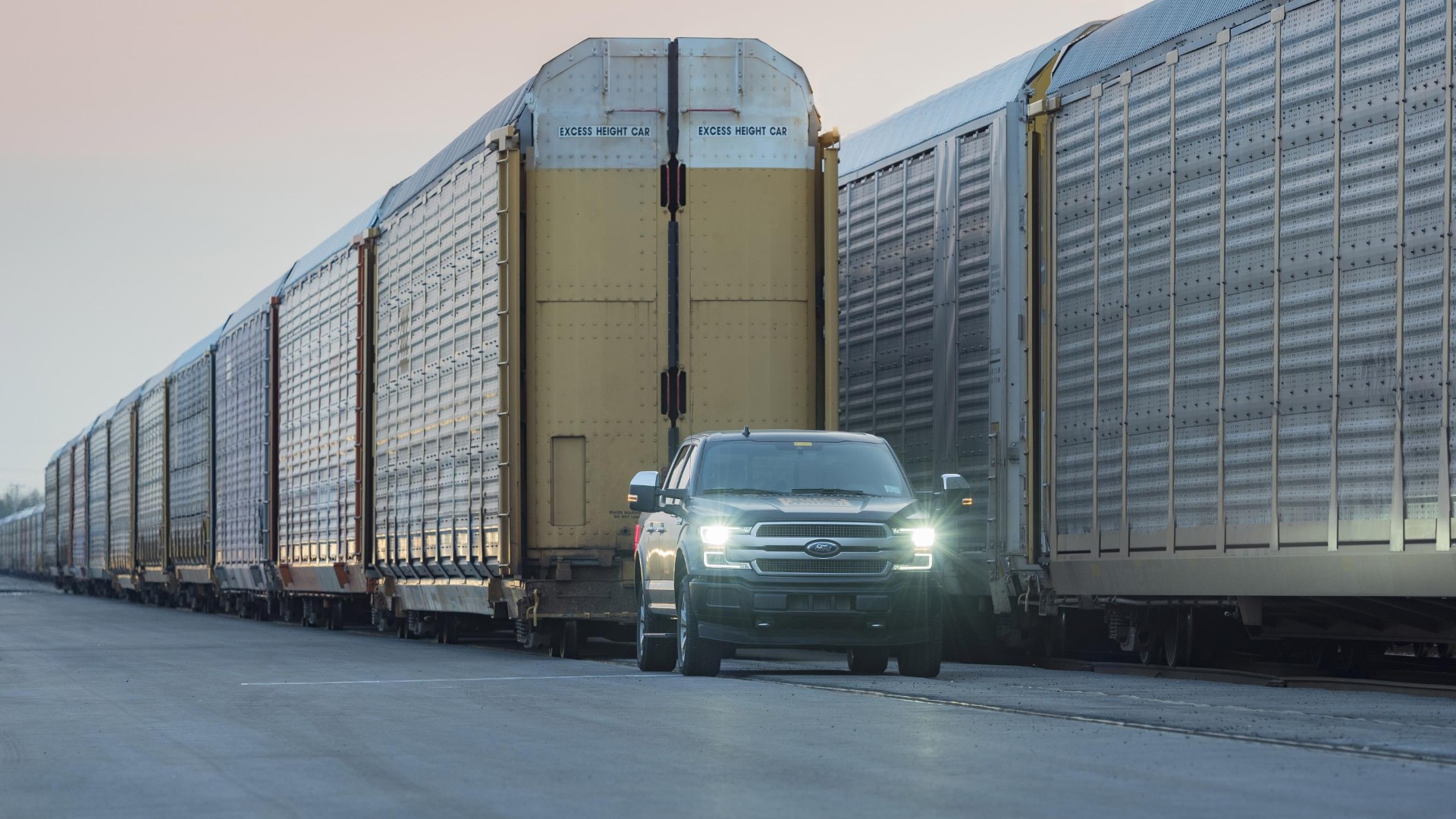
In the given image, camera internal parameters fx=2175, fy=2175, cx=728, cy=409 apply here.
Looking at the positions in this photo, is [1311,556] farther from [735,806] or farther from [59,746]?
[59,746]

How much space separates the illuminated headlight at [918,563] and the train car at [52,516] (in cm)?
6751

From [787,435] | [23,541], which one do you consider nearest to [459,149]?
[787,435]

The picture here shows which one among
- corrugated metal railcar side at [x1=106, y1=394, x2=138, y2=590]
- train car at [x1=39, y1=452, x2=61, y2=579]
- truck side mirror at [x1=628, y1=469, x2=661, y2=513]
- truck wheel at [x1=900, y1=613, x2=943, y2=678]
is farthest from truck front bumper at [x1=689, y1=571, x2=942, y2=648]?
train car at [x1=39, y1=452, x2=61, y2=579]

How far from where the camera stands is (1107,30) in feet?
56.6

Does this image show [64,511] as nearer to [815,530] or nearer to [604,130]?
[604,130]

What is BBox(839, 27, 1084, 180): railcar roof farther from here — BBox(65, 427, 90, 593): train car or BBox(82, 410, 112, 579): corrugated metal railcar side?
BBox(65, 427, 90, 593): train car

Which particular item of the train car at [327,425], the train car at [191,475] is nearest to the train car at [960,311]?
the train car at [327,425]

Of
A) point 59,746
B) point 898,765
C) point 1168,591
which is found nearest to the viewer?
point 898,765

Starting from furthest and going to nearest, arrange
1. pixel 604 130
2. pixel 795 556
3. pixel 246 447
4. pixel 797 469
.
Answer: pixel 246 447 → pixel 604 130 → pixel 797 469 → pixel 795 556

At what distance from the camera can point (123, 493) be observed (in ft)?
187

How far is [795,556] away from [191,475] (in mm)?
30538

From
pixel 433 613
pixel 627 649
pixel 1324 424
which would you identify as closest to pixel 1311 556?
pixel 1324 424

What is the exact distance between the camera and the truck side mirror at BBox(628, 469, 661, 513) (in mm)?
16062

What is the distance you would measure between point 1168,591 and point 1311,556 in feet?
6.46
